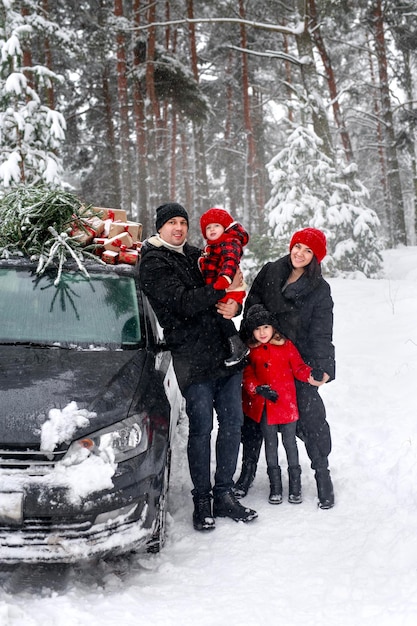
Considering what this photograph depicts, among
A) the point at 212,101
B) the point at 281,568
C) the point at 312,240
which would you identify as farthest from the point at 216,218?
the point at 212,101

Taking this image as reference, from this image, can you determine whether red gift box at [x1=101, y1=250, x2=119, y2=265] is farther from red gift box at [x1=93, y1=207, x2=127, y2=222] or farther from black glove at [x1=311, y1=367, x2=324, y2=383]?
black glove at [x1=311, y1=367, x2=324, y2=383]

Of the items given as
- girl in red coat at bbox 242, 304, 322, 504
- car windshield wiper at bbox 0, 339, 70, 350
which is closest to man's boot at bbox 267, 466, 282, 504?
girl in red coat at bbox 242, 304, 322, 504

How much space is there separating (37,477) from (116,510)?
0.47 metres

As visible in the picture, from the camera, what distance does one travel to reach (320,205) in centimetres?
1312

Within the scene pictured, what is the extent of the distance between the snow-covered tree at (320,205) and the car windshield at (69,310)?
877 cm

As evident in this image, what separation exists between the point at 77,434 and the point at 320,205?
35.6ft

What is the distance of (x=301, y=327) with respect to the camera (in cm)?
463

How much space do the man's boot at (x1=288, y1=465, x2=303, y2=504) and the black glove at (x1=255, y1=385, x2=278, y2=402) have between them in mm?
634

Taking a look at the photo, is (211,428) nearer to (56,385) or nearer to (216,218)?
(56,385)

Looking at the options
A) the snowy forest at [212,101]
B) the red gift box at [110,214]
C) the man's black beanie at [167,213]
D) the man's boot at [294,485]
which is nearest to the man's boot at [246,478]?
the man's boot at [294,485]

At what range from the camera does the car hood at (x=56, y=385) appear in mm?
3158

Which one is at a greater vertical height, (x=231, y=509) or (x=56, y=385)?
(x=56, y=385)

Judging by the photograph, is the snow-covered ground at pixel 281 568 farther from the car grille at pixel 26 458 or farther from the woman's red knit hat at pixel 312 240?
the woman's red knit hat at pixel 312 240

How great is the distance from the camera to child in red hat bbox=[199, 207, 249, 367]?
14.3ft
